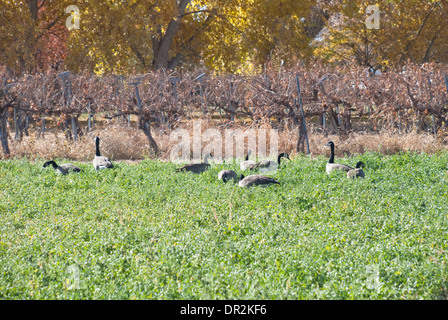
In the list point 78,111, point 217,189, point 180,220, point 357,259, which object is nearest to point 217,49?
point 78,111

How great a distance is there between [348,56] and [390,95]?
1417 cm

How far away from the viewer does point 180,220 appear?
6.96 metres

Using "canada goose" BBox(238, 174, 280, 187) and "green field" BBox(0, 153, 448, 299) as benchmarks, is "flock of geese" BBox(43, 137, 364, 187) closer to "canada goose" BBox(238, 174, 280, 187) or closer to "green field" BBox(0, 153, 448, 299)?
"canada goose" BBox(238, 174, 280, 187)

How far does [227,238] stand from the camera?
621 cm

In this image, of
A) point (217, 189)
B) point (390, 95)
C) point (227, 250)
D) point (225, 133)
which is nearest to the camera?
point (227, 250)

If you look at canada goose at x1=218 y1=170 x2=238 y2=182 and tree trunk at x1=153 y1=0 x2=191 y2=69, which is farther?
tree trunk at x1=153 y1=0 x2=191 y2=69

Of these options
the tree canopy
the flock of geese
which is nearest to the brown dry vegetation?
the flock of geese

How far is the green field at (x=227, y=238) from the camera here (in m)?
4.72

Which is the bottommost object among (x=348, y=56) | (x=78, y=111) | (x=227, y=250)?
(x=227, y=250)

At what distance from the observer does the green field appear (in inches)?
186

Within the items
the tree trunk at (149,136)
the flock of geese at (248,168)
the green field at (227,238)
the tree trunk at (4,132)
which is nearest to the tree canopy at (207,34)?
the tree trunk at (4,132)

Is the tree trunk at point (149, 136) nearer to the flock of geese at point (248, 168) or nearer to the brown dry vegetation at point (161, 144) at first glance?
the brown dry vegetation at point (161, 144)

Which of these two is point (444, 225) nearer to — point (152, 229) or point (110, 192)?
point (152, 229)

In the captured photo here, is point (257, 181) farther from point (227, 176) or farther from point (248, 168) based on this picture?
point (248, 168)
